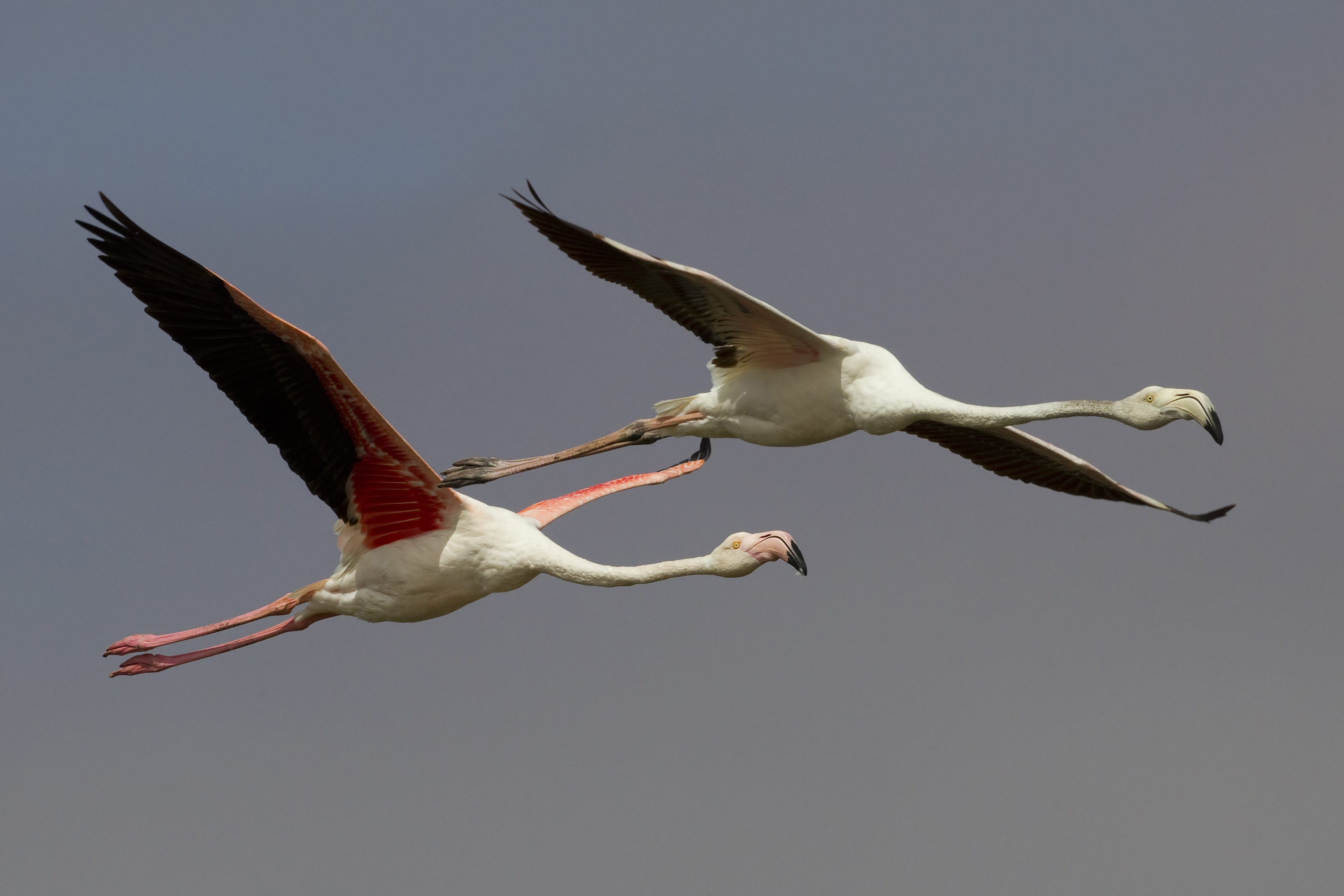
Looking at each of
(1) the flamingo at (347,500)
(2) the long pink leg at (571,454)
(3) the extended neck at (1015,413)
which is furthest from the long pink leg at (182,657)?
(3) the extended neck at (1015,413)

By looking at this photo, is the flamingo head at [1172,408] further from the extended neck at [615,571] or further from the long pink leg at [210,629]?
the long pink leg at [210,629]

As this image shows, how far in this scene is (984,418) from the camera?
1908 centimetres

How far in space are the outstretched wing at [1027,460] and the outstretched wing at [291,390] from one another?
16.2 feet

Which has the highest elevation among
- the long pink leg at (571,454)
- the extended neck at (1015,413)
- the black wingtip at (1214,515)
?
the long pink leg at (571,454)

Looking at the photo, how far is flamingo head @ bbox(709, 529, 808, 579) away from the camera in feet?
58.5

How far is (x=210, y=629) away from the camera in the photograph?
63.1 feet

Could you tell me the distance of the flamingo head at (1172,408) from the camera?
698 inches

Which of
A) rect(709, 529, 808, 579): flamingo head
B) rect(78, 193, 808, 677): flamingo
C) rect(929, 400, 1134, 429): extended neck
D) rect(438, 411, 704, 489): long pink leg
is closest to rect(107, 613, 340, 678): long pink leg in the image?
A: rect(78, 193, 808, 677): flamingo

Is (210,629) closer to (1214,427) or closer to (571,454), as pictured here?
(571,454)

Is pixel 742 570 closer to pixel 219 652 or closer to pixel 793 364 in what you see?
pixel 793 364

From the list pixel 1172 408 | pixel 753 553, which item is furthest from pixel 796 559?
pixel 1172 408

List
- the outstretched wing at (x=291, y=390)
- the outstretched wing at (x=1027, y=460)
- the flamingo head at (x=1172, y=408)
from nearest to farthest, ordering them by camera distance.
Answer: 1. the outstretched wing at (x=291, y=390)
2. the flamingo head at (x=1172, y=408)
3. the outstretched wing at (x=1027, y=460)

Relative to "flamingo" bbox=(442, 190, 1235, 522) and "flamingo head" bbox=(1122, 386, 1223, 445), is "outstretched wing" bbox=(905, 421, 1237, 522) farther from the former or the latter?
"flamingo head" bbox=(1122, 386, 1223, 445)

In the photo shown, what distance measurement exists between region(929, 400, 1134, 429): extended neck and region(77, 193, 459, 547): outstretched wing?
4404 millimetres
